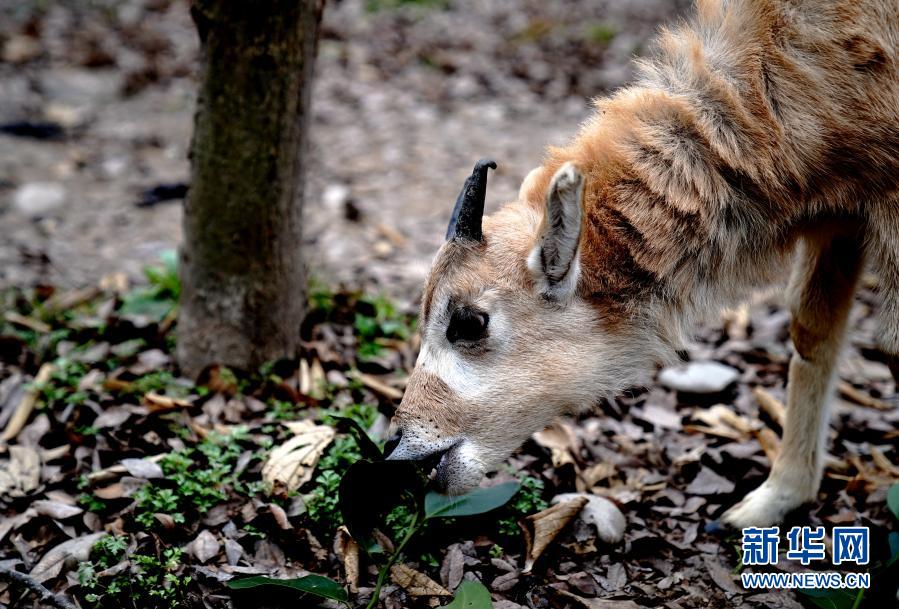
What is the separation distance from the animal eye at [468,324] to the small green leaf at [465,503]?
0.77 m

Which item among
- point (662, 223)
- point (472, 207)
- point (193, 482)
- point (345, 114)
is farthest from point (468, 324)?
point (345, 114)

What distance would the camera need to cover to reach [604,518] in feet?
13.9

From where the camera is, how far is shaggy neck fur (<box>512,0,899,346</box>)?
12.1 ft

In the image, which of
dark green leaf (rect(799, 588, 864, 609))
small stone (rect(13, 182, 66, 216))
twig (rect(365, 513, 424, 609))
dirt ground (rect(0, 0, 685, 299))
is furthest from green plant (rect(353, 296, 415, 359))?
small stone (rect(13, 182, 66, 216))

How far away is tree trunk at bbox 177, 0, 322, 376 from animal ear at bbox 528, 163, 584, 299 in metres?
2.02

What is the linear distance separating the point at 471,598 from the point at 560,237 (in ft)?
5.40

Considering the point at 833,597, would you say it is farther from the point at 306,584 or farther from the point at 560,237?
the point at 306,584

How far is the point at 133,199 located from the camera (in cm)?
844

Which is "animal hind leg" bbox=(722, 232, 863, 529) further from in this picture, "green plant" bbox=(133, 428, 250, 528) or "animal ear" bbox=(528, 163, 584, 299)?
"green plant" bbox=(133, 428, 250, 528)

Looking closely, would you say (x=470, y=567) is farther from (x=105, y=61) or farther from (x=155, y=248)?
(x=105, y=61)

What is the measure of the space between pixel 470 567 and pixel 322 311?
2.66 meters

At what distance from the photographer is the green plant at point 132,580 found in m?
3.58

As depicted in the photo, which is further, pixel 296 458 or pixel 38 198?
pixel 38 198

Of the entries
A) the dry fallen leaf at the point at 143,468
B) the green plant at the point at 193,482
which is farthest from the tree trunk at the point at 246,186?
the dry fallen leaf at the point at 143,468
